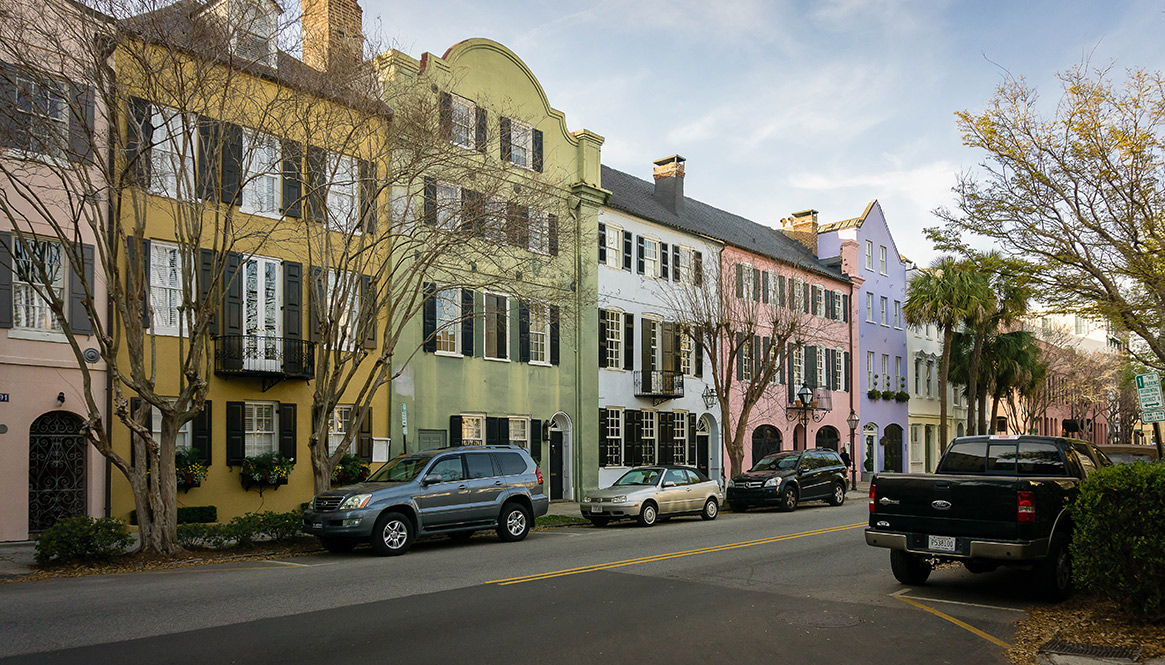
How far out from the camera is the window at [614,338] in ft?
102

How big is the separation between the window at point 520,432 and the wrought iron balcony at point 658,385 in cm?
537

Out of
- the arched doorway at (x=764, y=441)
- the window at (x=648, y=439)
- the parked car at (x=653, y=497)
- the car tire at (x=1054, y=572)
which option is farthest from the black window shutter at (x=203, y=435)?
the arched doorway at (x=764, y=441)

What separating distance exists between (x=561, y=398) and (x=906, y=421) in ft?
86.9

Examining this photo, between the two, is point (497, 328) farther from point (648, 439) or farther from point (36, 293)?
point (36, 293)

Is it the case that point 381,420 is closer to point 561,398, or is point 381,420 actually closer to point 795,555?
point 561,398

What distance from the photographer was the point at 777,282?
3288cm

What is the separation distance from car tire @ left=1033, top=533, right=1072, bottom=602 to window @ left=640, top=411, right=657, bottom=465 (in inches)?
855

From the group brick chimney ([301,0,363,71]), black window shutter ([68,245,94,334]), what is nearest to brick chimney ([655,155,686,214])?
brick chimney ([301,0,363,71])

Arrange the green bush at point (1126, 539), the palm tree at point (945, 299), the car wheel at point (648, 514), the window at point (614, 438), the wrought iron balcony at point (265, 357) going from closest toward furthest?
the green bush at point (1126, 539) < the wrought iron balcony at point (265, 357) < the car wheel at point (648, 514) < the window at point (614, 438) < the palm tree at point (945, 299)

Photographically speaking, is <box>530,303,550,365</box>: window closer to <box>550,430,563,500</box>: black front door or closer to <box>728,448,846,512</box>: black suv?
<box>550,430,563,500</box>: black front door

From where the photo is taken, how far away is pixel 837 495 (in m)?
28.4

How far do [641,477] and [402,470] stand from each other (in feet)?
25.0

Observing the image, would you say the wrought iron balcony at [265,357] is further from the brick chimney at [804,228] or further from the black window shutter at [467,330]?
the brick chimney at [804,228]

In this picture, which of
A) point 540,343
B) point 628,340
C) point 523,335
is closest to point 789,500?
point 628,340
